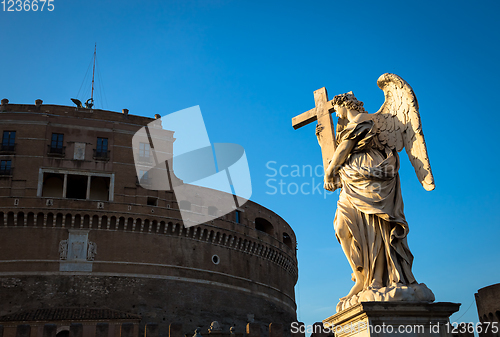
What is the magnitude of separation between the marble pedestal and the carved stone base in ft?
0.31

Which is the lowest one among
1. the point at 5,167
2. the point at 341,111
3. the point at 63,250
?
the point at 341,111

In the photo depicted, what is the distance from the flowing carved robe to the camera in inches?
174

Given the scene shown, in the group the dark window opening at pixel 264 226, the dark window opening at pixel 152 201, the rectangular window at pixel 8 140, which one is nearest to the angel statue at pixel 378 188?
the dark window opening at pixel 152 201

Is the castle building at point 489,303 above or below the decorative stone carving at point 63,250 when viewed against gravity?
below

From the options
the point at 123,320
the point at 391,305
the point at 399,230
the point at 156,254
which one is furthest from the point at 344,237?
the point at 156,254

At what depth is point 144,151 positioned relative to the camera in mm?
32500

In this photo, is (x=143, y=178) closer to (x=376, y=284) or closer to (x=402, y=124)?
(x=402, y=124)

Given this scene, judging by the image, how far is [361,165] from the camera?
465cm

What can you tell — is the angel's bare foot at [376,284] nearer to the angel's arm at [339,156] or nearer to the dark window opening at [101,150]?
the angel's arm at [339,156]

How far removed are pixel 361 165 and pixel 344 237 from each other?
65 centimetres

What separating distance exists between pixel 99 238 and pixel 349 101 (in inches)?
1058

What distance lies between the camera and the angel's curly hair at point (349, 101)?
4969mm

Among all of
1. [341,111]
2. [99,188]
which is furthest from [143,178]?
[341,111]

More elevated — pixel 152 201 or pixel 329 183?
pixel 152 201
